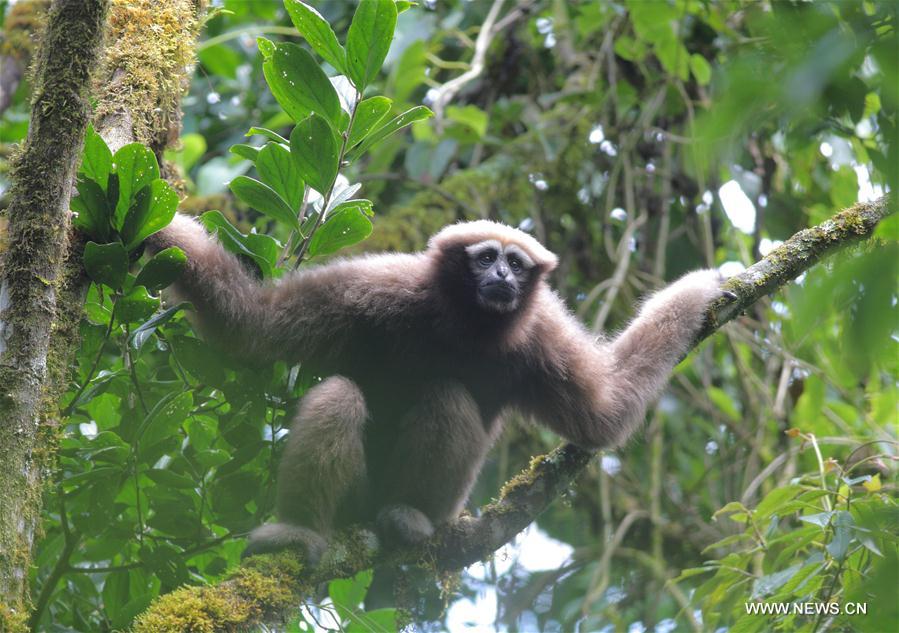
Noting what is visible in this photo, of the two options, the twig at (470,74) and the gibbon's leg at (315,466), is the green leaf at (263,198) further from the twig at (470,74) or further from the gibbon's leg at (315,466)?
the twig at (470,74)

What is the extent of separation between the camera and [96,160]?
3.91 m

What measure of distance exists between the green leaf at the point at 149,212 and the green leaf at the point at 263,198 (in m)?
0.47

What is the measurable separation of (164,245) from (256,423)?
3.56 ft

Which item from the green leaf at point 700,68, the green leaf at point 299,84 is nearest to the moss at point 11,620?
the green leaf at point 299,84

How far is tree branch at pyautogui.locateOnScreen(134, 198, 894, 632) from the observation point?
4414mm

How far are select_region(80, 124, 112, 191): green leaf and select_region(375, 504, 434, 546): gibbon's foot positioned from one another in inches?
96.2

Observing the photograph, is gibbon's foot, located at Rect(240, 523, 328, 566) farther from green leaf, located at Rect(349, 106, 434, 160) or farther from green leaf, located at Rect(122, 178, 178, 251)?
green leaf, located at Rect(349, 106, 434, 160)

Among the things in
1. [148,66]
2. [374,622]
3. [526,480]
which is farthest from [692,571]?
[148,66]

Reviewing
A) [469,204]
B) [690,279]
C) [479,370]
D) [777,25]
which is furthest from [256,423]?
[469,204]

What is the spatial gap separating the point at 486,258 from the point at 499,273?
0.69 feet

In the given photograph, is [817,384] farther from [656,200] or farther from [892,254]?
[892,254]

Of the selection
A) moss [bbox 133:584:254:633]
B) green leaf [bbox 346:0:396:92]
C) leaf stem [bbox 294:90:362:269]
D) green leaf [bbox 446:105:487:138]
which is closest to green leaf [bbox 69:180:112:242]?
leaf stem [bbox 294:90:362:269]

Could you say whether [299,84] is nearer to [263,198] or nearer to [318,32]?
[318,32]

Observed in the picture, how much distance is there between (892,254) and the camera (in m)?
1.58
